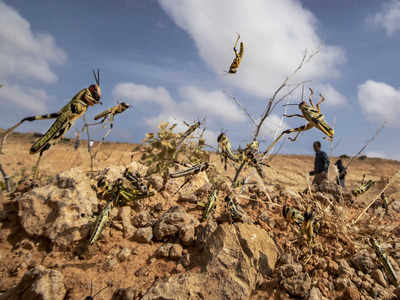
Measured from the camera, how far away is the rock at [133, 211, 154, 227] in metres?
3.36

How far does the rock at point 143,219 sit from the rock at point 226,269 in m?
1.00

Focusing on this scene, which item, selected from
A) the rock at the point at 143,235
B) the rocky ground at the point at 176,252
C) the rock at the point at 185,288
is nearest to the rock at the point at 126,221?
the rocky ground at the point at 176,252

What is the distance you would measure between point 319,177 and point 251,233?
5.41 meters

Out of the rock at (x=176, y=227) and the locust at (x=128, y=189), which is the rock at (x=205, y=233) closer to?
the rock at (x=176, y=227)

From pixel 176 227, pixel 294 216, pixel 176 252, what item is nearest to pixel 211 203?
pixel 176 227

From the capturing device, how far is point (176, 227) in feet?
10.1

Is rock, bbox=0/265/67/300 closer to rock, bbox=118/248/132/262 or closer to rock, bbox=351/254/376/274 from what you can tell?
rock, bbox=118/248/132/262

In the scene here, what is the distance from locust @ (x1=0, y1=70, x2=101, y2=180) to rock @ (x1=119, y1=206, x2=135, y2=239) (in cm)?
202

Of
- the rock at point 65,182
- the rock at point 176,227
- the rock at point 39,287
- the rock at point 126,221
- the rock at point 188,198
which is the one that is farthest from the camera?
the rock at point 188,198

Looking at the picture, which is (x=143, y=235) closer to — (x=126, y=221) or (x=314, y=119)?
(x=126, y=221)

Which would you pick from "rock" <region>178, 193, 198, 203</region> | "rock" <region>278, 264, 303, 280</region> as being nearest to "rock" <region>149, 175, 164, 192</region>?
"rock" <region>178, 193, 198, 203</region>

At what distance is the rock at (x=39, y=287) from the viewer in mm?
2421

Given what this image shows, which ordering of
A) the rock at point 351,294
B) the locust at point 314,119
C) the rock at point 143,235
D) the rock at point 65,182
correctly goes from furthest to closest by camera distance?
the rock at point 65,182 < the rock at point 143,235 < the rock at point 351,294 < the locust at point 314,119

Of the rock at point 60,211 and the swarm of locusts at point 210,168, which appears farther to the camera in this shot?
the rock at point 60,211
